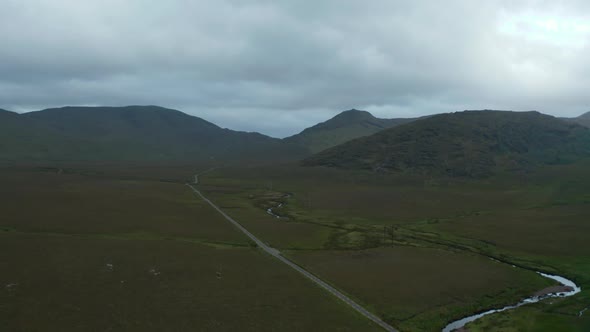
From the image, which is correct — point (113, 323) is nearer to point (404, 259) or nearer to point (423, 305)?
point (423, 305)

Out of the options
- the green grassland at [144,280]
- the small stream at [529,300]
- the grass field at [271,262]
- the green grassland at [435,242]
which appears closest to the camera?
the green grassland at [144,280]

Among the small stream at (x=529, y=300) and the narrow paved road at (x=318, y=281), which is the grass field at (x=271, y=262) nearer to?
the small stream at (x=529, y=300)

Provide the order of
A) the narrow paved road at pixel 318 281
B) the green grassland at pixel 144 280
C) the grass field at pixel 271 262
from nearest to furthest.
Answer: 1. the green grassland at pixel 144 280
2. the grass field at pixel 271 262
3. the narrow paved road at pixel 318 281

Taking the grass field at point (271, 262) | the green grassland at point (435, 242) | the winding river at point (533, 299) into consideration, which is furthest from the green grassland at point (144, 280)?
the winding river at point (533, 299)

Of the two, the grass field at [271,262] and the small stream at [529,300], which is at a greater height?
the grass field at [271,262]

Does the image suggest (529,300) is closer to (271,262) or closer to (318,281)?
(318,281)

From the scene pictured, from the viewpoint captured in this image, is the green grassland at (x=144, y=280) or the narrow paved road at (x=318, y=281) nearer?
the green grassland at (x=144, y=280)

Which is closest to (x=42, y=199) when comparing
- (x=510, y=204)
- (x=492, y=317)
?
(x=492, y=317)

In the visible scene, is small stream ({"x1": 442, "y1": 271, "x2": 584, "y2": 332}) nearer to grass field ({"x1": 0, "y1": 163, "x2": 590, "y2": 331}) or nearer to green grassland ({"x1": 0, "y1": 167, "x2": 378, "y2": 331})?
grass field ({"x1": 0, "y1": 163, "x2": 590, "y2": 331})
